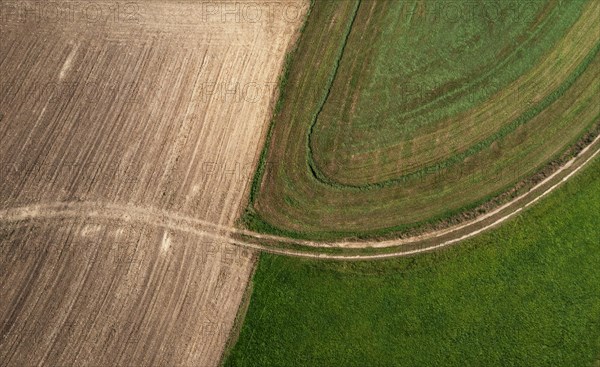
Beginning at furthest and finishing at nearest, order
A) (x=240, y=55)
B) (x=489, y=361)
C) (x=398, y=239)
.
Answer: (x=240, y=55), (x=398, y=239), (x=489, y=361)

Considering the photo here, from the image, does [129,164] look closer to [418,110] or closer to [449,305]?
[418,110]

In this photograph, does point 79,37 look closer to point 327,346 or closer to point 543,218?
point 327,346

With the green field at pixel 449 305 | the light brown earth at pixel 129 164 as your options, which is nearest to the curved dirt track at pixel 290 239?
the light brown earth at pixel 129 164

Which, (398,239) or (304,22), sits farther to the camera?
(304,22)

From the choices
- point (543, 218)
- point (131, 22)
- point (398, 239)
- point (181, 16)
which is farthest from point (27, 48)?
point (543, 218)

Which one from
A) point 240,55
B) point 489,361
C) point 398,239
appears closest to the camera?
point 489,361

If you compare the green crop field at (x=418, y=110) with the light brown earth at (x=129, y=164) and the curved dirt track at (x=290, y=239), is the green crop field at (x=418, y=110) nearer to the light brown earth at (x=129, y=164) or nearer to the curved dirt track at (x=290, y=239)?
the curved dirt track at (x=290, y=239)
